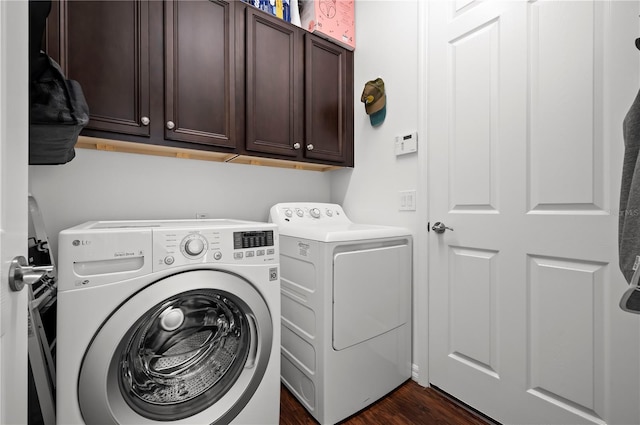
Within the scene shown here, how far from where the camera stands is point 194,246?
0.96 meters

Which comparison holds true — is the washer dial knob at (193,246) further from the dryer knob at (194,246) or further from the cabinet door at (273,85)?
the cabinet door at (273,85)

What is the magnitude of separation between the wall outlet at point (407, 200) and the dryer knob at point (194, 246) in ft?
3.83

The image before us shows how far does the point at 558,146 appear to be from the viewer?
1.11 m

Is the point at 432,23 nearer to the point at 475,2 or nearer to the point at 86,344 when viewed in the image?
the point at 475,2

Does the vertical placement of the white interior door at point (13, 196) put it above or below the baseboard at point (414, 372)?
above

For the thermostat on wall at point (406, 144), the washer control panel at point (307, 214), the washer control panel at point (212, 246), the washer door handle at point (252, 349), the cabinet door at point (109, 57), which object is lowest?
the washer door handle at point (252, 349)

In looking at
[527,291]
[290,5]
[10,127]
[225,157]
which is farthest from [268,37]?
[527,291]

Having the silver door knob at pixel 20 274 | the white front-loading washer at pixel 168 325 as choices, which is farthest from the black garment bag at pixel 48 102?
the silver door knob at pixel 20 274

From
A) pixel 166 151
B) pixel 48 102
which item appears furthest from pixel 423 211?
pixel 48 102

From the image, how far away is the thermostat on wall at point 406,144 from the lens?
5.25 ft

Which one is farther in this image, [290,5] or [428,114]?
[290,5]

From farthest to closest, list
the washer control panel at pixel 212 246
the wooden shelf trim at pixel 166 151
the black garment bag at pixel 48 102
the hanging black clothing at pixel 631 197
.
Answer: the wooden shelf trim at pixel 166 151
the washer control panel at pixel 212 246
the black garment bag at pixel 48 102
the hanging black clothing at pixel 631 197

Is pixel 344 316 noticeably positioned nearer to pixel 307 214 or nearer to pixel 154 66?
pixel 307 214

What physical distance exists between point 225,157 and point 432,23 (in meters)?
1.42
